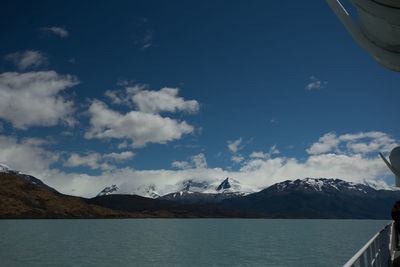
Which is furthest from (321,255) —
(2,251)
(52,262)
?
(2,251)

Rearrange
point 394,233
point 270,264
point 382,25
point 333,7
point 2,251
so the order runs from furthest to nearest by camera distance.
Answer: point 2,251 → point 270,264 → point 394,233 → point 333,7 → point 382,25

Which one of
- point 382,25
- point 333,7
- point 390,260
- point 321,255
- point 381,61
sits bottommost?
point 321,255

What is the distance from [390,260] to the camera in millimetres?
14211

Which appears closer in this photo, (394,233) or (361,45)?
(361,45)

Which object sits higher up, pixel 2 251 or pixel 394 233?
pixel 394 233

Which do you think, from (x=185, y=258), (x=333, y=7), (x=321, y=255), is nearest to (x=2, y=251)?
(x=185, y=258)

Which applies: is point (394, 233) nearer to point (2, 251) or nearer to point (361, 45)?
point (361, 45)

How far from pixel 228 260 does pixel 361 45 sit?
5107 centimetres

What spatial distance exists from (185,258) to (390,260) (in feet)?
143

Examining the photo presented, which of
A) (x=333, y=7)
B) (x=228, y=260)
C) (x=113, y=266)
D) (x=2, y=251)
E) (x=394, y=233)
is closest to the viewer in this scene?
(x=333, y=7)

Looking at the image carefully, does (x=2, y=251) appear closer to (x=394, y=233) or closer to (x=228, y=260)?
(x=228, y=260)

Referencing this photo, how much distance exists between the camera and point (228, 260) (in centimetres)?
5144

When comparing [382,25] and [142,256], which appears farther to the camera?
[142,256]

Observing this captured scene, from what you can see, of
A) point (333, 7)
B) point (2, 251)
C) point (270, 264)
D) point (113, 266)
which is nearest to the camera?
point (333, 7)
